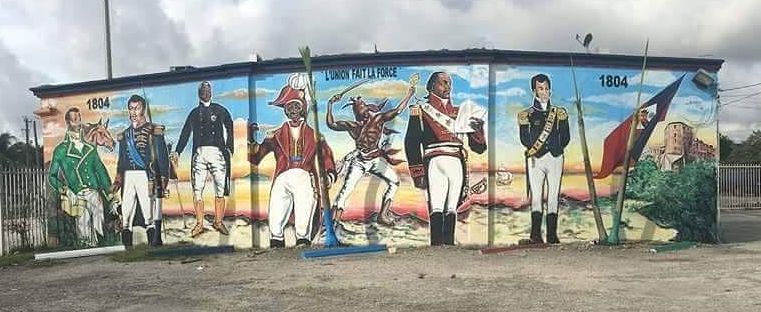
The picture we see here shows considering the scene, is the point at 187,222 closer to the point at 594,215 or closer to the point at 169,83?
the point at 169,83

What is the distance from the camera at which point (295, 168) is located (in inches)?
639

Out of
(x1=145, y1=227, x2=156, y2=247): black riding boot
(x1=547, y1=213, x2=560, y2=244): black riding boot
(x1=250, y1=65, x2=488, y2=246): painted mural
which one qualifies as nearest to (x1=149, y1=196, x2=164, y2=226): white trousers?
(x1=145, y1=227, x2=156, y2=247): black riding boot

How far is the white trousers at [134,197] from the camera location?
1752 centimetres

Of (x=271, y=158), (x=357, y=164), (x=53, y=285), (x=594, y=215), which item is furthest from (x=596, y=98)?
(x=53, y=285)

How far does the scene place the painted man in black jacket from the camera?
16.6 m

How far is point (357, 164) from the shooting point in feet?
52.2

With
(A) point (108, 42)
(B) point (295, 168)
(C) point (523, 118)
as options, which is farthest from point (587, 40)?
(A) point (108, 42)

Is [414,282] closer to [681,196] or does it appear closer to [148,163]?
[681,196]

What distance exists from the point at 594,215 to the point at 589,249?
90cm

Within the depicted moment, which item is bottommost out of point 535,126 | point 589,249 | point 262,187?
point 589,249

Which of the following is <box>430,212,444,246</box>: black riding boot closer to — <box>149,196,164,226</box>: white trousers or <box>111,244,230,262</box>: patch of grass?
<box>111,244,230,262</box>: patch of grass

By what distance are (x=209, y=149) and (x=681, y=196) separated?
11020 millimetres

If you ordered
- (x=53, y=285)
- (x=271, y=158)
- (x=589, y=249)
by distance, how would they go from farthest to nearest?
1. (x=271, y=158)
2. (x=589, y=249)
3. (x=53, y=285)

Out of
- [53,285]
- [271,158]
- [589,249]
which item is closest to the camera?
[53,285]
